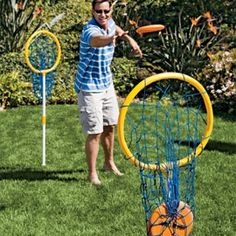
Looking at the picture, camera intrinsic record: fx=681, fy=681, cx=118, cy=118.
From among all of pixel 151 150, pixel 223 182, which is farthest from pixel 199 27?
pixel 223 182

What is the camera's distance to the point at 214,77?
1070cm

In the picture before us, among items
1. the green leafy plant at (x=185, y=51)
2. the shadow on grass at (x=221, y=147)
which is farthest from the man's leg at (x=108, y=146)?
the green leafy plant at (x=185, y=51)

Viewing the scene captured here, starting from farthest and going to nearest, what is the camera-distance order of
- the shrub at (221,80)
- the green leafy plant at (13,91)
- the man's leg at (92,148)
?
the green leafy plant at (13,91) < the shrub at (221,80) < the man's leg at (92,148)

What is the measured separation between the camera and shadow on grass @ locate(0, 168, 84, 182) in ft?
22.2

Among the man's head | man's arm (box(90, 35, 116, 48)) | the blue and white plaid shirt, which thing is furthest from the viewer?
the blue and white plaid shirt

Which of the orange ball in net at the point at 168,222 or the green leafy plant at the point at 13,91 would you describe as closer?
the orange ball in net at the point at 168,222

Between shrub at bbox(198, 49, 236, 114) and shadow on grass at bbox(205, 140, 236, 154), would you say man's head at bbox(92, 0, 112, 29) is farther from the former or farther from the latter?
shrub at bbox(198, 49, 236, 114)

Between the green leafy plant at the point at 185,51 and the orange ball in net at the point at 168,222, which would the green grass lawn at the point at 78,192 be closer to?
the orange ball in net at the point at 168,222

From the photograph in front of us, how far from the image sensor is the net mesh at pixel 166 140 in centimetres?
438

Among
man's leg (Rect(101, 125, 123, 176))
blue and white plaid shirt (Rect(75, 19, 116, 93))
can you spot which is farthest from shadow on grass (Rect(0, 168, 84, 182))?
blue and white plaid shirt (Rect(75, 19, 116, 93))

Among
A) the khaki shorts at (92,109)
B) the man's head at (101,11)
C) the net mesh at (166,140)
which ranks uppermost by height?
the man's head at (101,11)

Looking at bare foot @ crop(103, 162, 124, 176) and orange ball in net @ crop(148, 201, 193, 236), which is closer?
orange ball in net @ crop(148, 201, 193, 236)

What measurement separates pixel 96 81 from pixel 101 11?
0.66 metres

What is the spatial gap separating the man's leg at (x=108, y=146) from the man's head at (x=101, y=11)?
1.09 m
